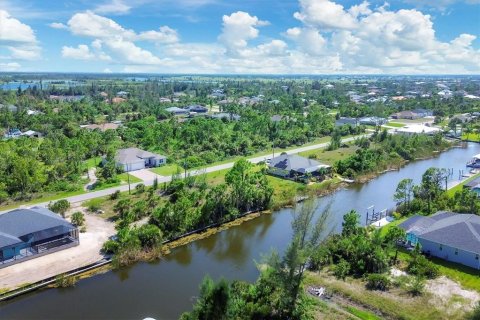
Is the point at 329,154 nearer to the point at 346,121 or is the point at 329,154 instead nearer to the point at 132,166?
the point at 132,166

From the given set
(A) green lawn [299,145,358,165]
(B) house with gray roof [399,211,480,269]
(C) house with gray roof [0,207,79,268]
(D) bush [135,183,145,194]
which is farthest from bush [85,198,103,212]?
(A) green lawn [299,145,358,165]

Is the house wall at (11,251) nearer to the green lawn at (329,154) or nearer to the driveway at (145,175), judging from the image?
the driveway at (145,175)

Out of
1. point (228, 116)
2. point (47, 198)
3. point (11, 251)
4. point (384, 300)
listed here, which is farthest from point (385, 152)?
point (11, 251)

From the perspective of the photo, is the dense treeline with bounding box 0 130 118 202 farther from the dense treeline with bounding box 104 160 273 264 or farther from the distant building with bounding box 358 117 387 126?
the distant building with bounding box 358 117 387 126

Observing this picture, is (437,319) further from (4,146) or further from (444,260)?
(4,146)

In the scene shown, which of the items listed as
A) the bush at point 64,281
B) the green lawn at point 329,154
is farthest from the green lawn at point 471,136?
the bush at point 64,281

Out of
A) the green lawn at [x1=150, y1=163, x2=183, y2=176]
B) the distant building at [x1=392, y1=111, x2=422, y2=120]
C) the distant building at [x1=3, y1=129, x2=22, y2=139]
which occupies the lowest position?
the green lawn at [x1=150, y1=163, x2=183, y2=176]
